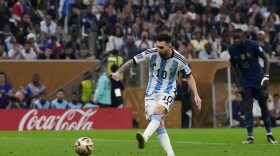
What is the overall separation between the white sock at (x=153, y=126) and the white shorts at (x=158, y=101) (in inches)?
14.0

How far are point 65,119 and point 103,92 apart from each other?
174 centimetres

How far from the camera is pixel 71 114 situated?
88.4 feet

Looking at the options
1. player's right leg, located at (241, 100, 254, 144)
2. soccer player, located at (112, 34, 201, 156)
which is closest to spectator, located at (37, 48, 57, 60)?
player's right leg, located at (241, 100, 254, 144)

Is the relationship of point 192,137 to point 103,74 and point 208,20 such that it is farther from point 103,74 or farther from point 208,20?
point 208,20

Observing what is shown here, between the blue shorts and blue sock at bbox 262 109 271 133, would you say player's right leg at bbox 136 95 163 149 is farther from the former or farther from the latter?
blue sock at bbox 262 109 271 133

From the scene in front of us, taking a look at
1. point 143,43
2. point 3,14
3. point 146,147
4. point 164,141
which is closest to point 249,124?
point 146,147

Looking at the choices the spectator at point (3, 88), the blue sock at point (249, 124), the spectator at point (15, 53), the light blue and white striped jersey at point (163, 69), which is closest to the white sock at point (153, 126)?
the light blue and white striped jersey at point (163, 69)

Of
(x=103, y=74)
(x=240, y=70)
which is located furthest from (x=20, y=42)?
(x=240, y=70)

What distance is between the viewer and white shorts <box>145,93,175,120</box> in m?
14.1

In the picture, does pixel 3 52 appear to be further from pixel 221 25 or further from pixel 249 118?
pixel 249 118

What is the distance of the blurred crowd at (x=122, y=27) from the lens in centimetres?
2969

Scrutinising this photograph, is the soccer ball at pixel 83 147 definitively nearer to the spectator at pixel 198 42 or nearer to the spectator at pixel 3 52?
the spectator at pixel 3 52

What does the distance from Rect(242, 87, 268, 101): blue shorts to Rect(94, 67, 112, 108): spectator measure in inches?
386

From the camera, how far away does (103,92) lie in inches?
1096
